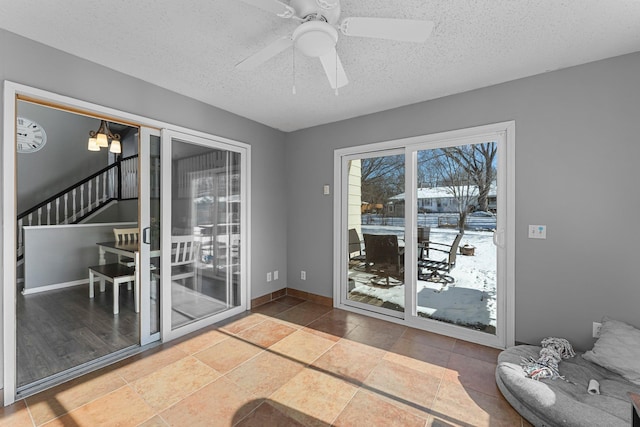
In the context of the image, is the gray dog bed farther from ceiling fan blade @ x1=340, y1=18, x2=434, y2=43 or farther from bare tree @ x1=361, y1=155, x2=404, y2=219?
ceiling fan blade @ x1=340, y1=18, x2=434, y2=43

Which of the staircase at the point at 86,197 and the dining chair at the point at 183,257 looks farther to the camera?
the staircase at the point at 86,197

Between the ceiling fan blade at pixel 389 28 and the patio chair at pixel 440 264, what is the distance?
2.10m

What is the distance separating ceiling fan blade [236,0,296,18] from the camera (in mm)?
1304

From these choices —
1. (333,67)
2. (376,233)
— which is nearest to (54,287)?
(376,233)

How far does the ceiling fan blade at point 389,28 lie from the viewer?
54.4 inches

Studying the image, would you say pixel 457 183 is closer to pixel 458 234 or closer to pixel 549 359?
pixel 458 234

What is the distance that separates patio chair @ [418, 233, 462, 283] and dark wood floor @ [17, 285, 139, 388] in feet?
10.2

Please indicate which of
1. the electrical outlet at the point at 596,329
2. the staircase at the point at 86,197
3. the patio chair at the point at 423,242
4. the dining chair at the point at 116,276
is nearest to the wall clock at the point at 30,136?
the staircase at the point at 86,197

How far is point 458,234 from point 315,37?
238 cm

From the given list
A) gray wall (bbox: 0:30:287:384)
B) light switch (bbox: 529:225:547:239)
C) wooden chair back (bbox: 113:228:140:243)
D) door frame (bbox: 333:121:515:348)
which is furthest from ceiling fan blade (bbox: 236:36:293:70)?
wooden chair back (bbox: 113:228:140:243)

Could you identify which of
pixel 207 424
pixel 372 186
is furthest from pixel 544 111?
pixel 207 424

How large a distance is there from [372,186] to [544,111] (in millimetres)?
1793

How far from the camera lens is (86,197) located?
18.2 ft

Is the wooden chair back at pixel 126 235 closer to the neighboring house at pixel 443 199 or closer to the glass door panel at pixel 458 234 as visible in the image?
the neighboring house at pixel 443 199
